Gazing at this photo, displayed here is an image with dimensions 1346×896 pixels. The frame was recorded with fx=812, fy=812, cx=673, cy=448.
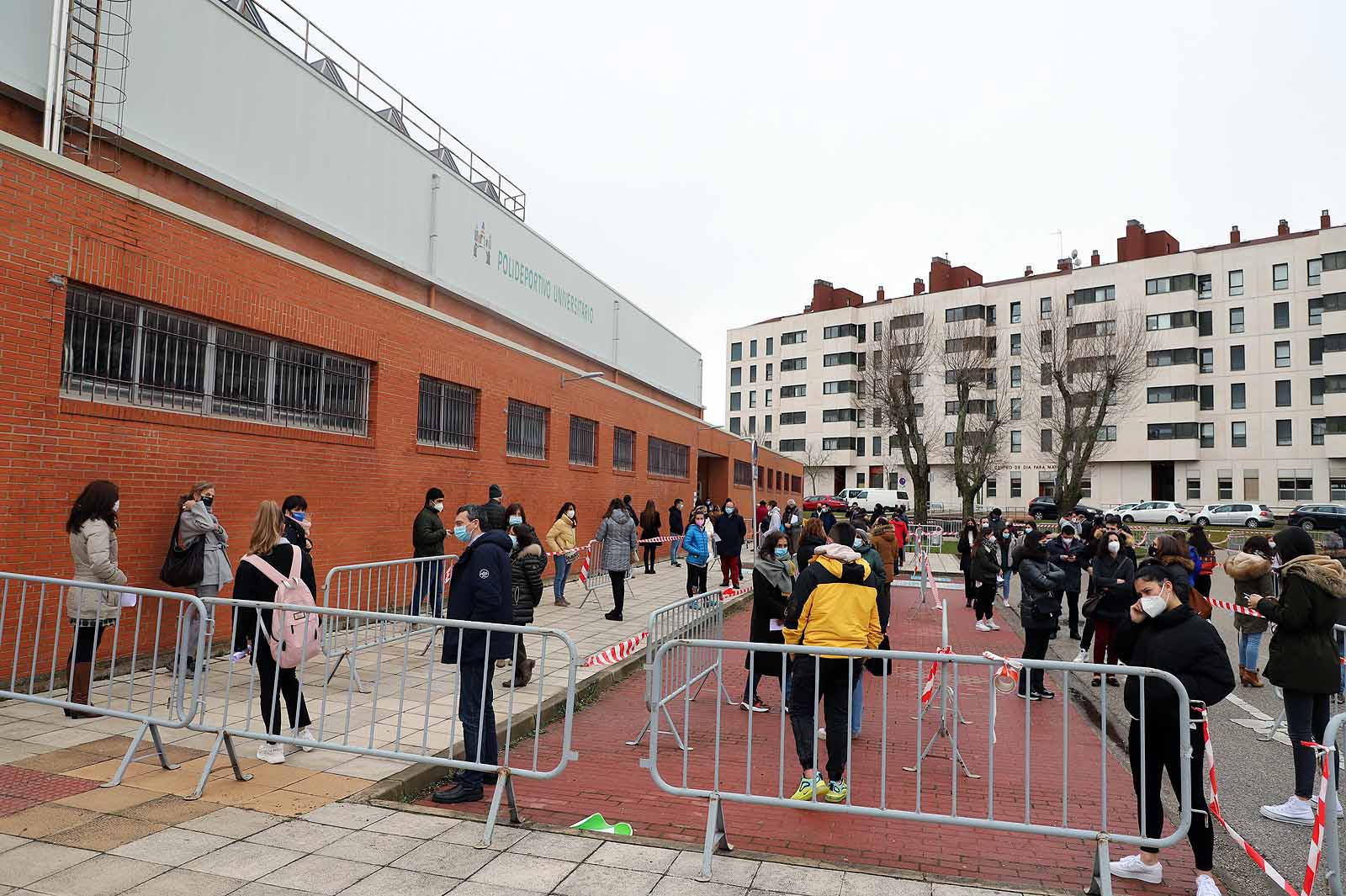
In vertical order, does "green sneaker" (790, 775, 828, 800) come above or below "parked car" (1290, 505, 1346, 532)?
below

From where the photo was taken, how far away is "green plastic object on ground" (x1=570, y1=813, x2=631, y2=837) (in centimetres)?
471

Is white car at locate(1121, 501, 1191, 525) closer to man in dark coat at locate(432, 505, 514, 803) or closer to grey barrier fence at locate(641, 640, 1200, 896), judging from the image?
grey barrier fence at locate(641, 640, 1200, 896)

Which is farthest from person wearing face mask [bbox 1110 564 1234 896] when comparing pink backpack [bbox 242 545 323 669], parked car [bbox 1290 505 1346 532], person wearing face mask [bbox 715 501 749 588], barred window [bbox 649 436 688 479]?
parked car [bbox 1290 505 1346 532]

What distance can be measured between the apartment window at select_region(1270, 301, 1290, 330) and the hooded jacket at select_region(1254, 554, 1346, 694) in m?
55.8

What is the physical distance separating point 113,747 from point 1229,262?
61757mm

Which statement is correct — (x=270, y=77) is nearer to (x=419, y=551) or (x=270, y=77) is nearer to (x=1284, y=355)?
(x=419, y=551)

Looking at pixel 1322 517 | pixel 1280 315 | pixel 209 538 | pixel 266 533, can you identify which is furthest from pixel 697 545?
pixel 1280 315

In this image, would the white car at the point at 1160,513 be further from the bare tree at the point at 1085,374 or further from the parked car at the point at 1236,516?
the bare tree at the point at 1085,374

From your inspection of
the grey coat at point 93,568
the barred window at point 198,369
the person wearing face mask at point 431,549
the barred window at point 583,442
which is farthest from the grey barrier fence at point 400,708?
the barred window at point 583,442

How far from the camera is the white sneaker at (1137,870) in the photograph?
432 centimetres

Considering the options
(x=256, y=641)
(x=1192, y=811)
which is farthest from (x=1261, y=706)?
(x=256, y=641)

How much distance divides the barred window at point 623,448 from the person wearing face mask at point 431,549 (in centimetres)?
1059

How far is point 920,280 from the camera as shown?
6725 cm

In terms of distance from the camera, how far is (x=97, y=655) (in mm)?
7023
